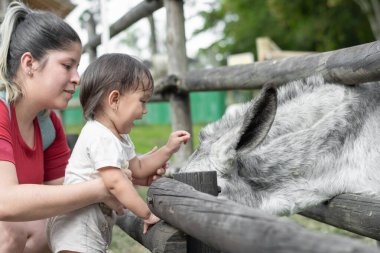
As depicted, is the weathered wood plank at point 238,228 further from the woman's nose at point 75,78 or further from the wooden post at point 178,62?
the wooden post at point 178,62

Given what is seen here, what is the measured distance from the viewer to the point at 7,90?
219 cm

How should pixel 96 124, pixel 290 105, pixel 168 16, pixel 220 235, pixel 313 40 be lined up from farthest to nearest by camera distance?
pixel 313 40 < pixel 168 16 < pixel 290 105 < pixel 96 124 < pixel 220 235

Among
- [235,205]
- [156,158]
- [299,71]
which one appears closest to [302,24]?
[299,71]

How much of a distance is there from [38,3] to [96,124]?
134 inches

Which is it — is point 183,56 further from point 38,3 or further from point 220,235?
point 220,235

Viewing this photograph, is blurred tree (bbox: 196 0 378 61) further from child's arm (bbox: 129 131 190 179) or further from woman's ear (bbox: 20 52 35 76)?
woman's ear (bbox: 20 52 35 76)

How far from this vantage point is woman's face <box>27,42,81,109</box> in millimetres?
2207

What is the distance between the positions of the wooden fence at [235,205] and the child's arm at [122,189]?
3.6 inches

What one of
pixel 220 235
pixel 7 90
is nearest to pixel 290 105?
pixel 7 90

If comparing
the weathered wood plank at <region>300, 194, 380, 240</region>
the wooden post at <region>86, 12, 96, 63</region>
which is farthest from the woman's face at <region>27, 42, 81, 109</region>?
the wooden post at <region>86, 12, 96, 63</region>

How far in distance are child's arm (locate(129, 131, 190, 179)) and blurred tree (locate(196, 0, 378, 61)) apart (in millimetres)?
15275

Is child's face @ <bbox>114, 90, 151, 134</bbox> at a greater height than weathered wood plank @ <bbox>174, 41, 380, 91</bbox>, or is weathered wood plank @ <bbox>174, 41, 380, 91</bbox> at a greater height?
weathered wood plank @ <bbox>174, 41, 380, 91</bbox>

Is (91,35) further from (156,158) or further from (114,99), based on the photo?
(114,99)

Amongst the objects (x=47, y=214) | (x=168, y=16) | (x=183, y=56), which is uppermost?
(x=168, y=16)
